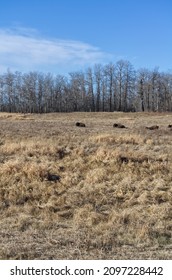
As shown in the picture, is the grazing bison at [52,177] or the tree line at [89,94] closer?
the grazing bison at [52,177]

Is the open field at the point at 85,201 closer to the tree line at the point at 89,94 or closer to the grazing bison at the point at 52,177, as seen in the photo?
the grazing bison at the point at 52,177

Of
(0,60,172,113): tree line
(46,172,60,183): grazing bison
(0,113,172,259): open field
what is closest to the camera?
(0,113,172,259): open field

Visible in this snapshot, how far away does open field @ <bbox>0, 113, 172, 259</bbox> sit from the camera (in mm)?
6047

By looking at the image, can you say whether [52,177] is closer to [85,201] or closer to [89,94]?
[85,201]

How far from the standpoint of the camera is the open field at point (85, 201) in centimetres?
605

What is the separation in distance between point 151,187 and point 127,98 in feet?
274

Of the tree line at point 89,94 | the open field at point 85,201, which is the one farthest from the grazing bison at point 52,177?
the tree line at point 89,94

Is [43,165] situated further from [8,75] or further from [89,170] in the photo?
[8,75]

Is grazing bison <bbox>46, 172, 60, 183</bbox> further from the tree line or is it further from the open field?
the tree line

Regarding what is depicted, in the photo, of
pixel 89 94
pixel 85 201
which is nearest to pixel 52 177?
pixel 85 201

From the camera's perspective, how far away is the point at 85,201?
30.3 ft

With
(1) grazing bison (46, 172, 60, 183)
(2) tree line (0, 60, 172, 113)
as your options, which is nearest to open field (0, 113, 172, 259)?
(1) grazing bison (46, 172, 60, 183)

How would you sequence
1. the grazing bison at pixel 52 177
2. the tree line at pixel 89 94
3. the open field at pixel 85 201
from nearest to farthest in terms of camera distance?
1. the open field at pixel 85 201
2. the grazing bison at pixel 52 177
3. the tree line at pixel 89 94

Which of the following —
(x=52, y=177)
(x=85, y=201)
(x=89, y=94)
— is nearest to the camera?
(x=85, y=201)
